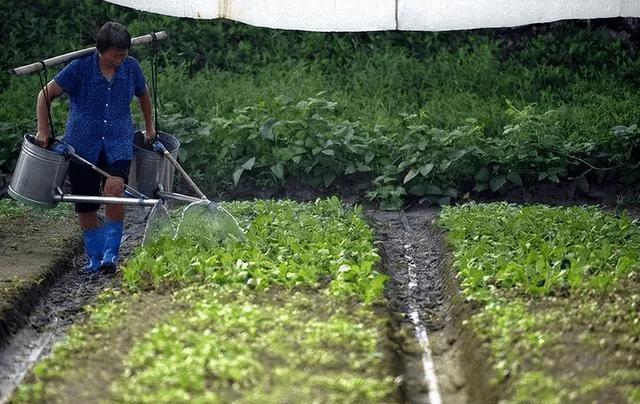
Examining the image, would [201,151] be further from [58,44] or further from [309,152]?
[58,44]

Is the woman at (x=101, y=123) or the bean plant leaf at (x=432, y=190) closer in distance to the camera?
the woman at (x=101, y=123)

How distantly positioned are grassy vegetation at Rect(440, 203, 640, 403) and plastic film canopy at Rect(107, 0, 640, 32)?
5.53 ft

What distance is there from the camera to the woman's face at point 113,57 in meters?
7.48

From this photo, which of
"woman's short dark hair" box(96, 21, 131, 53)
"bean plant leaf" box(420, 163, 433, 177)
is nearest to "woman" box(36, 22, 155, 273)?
"woman's short dark hair" box(96, 21, 131, 53)

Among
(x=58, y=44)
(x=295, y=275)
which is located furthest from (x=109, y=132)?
(x=58, y=44)

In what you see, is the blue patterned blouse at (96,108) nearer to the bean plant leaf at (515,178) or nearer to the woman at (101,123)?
the woman at (101,123)

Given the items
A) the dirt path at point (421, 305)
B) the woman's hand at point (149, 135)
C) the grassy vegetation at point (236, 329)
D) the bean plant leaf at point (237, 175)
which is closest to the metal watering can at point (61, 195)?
the grassy vegetation at point (236, 329)

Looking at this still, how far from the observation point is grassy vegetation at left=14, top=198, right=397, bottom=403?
4.84 m

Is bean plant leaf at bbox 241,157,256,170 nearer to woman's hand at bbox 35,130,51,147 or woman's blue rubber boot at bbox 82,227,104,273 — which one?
woman's blue rubber boot at bbox 82,227,104,273

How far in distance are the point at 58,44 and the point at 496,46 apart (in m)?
5.69

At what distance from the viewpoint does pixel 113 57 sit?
7523 mm

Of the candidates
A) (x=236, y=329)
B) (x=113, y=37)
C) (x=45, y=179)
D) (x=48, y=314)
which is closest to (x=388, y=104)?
(x=113, y=37)

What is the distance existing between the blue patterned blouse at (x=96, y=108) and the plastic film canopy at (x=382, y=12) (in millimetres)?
1697

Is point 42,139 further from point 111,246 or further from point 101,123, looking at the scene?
point 111,246
